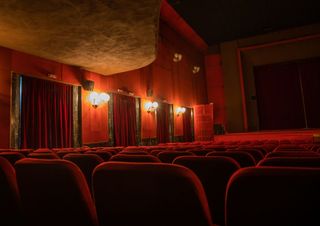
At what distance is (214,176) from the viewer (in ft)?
4.68

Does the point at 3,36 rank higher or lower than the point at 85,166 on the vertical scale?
higher

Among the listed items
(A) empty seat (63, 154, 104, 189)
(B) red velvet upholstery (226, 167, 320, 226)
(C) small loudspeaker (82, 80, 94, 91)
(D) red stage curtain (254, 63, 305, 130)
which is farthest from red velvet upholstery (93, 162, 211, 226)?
(D) red stage curtain (254, 63, 305, 130)

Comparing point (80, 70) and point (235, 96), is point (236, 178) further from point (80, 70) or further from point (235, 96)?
point (235, 96)

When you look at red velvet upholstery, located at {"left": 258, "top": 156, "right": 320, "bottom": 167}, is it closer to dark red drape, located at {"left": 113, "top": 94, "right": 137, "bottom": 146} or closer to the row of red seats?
the row of red seats

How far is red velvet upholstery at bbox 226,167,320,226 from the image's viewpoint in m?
0.77

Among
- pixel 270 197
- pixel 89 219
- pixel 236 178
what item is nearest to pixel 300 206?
pixel 270 197

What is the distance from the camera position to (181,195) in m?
0.89

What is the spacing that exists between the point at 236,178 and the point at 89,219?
0.65 meters

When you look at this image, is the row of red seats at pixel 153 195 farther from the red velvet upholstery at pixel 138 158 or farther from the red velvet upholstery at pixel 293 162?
the red velvet upholstery at pixel 138 158

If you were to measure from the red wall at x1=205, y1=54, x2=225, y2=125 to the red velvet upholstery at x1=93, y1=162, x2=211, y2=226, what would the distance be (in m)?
14.1

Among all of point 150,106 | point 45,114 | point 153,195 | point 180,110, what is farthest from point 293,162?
point 180,110

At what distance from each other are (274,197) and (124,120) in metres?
8.02

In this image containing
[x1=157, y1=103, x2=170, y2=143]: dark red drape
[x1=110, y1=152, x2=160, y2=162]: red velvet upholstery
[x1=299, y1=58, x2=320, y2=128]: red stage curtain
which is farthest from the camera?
[x1=299, y1=58, x2=320, y2=128]: red stage curtain

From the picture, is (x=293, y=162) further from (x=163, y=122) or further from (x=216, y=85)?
(x=216, y=85)
